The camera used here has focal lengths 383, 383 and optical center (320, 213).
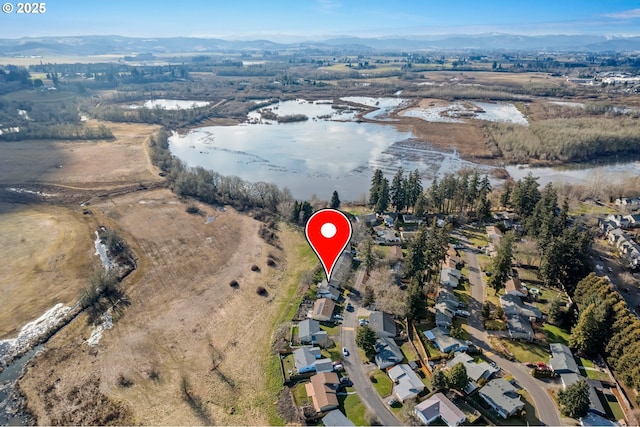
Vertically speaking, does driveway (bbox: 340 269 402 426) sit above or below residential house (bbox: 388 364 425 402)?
below

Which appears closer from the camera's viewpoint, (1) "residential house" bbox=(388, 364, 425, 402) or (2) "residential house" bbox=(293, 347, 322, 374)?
(1) "residential house" bbox=(388, 364, 425, 402)

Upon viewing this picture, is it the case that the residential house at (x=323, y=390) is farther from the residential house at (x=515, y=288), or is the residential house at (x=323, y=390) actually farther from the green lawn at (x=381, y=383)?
the residential house at (x=515, y=288)

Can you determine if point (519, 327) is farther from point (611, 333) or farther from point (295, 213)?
point (295, 213)

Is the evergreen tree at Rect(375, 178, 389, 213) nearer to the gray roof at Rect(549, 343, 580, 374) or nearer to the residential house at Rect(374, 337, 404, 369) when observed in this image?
the residential house at Rect(374, 337, 404, 369)

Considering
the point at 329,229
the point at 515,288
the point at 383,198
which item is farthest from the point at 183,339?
the point at 383,198

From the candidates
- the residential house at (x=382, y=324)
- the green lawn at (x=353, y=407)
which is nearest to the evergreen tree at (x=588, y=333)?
the residential house at (x=382, y=324)

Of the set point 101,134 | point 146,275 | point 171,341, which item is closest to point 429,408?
point 171,341

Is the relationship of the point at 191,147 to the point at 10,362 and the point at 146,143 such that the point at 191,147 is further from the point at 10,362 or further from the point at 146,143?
the point at 10,362

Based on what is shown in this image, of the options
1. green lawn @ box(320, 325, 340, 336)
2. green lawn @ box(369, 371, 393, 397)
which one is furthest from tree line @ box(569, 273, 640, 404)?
green lawn @ box(320, 325, 340, 336)
